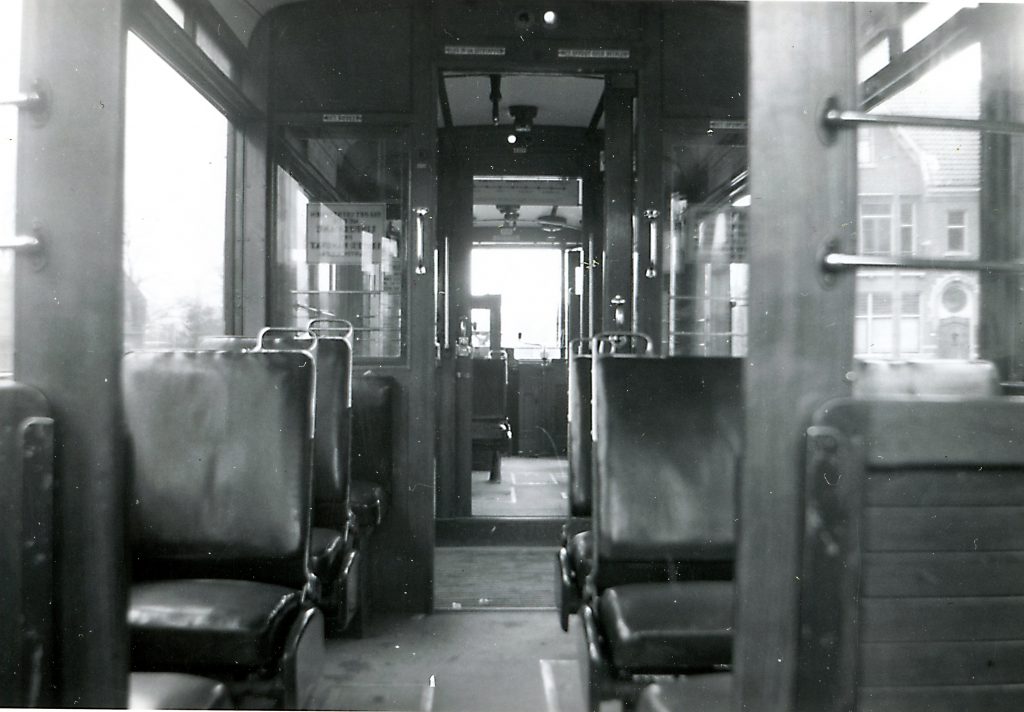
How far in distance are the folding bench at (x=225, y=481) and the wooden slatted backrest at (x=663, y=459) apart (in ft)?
2.52

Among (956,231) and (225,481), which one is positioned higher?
(956,231)

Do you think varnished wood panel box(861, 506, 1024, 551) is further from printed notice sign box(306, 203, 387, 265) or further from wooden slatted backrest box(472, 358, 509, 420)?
wooden slatted backrest box(472, 358, 509, 420)

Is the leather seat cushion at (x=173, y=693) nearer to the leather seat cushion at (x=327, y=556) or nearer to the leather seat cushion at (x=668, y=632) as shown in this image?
Result: the leather seat cushion at (x=668, y=632)

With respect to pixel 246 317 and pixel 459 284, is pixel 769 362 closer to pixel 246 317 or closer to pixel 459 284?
pixel 246 317

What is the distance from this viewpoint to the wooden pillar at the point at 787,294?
77 centimetres

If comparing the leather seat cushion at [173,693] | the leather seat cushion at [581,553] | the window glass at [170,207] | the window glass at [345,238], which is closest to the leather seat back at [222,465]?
the window glass at [170,207]

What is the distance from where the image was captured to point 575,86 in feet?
15.1

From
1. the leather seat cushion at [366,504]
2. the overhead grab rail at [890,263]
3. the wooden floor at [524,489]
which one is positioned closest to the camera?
the overhead grab rail at [890,263]

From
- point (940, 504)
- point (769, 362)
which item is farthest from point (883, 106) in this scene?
point (940, 504)

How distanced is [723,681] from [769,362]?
2.19 feet

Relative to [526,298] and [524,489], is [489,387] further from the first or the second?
[526,298]

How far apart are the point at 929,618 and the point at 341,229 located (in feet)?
10.6

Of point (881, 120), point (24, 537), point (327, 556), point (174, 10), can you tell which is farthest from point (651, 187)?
point (24, 537)

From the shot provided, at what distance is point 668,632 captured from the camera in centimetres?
175
